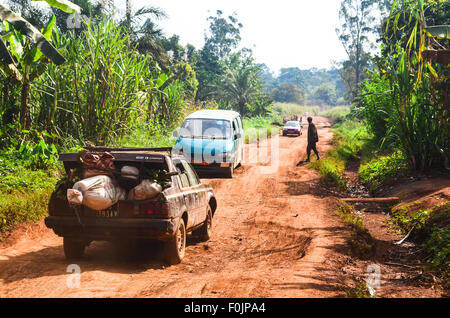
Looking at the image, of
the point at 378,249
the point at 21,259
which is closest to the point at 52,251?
the point at 21,259

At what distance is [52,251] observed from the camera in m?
6.99

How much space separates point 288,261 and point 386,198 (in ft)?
17.6

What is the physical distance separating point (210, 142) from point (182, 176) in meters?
6.94

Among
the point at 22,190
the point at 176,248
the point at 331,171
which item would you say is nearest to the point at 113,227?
the point at 176,248

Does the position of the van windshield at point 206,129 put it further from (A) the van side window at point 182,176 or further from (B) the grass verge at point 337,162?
(A) the van side window at point 182,176

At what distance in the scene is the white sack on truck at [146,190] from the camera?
5.74m

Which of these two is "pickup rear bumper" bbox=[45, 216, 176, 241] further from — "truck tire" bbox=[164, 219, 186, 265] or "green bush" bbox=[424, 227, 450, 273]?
"green bush" bbox=[424, 227, 450, 273]

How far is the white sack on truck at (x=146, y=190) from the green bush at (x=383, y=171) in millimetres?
8918

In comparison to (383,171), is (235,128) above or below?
above

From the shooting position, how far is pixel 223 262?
679cm

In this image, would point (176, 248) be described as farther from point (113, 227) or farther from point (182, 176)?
point (182, 176)

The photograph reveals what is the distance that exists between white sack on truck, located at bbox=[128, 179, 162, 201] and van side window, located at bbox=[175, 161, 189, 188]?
30.9 inches

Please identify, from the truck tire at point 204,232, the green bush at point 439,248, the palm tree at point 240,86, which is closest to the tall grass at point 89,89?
the truck tire at point 204,232
